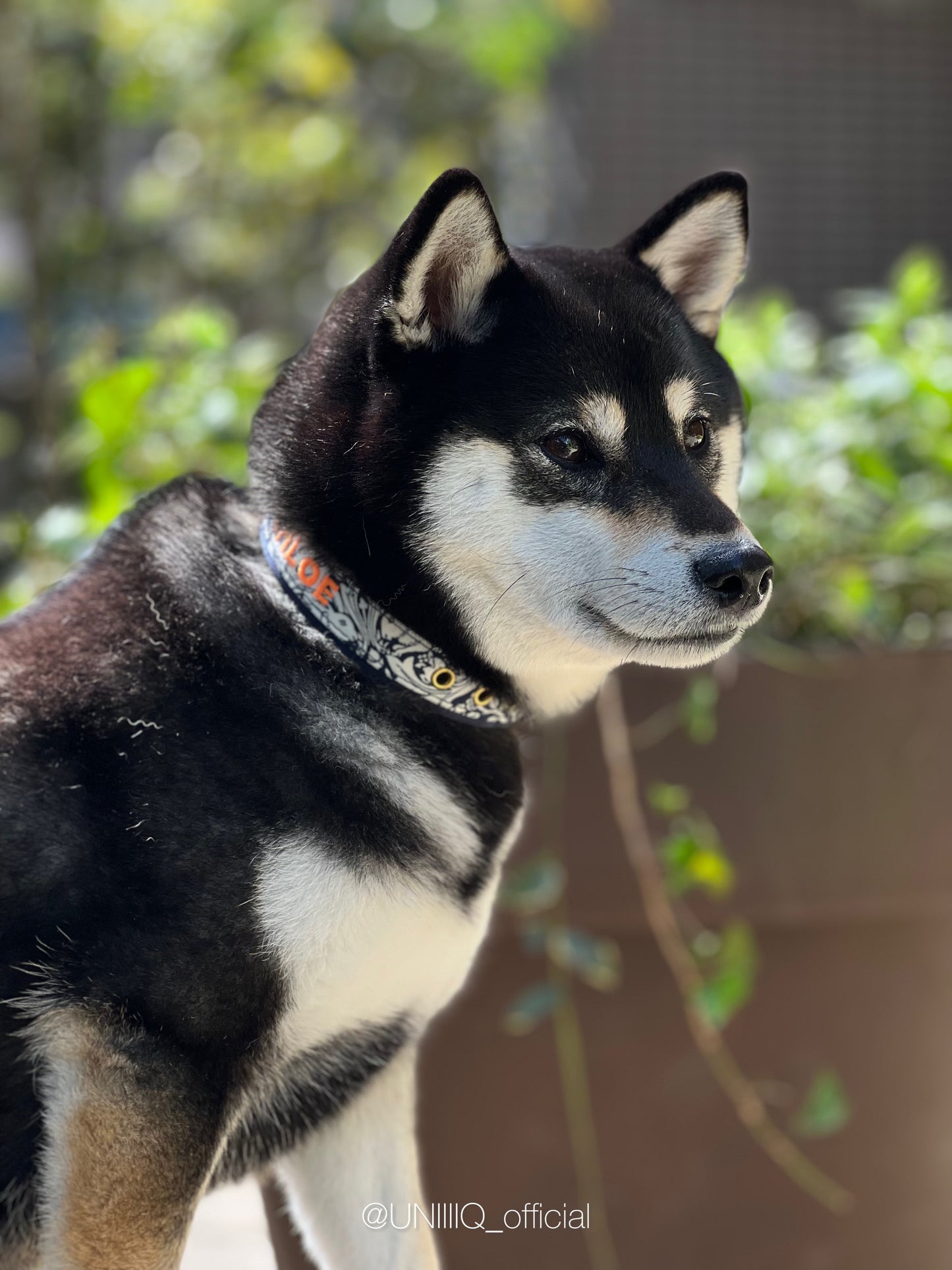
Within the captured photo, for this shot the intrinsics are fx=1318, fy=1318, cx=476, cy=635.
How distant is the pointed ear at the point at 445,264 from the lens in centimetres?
127

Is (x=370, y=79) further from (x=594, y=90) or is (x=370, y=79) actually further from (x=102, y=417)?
(x=102, y=417)

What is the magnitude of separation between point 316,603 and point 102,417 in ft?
2.97

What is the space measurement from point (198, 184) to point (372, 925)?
179 inches

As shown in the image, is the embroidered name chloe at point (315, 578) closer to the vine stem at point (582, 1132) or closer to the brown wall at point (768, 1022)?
the brown wall at point (768, 1022)

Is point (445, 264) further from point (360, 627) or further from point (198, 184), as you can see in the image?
point (198, 184)

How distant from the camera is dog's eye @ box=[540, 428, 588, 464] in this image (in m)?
1.36

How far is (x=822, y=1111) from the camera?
6.04ft

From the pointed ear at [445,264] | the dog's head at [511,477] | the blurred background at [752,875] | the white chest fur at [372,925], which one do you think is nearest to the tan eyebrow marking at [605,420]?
the dog's head at [511,477]

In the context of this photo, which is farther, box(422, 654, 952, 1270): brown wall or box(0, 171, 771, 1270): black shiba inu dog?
box(422, 654, 952, 1270): brown wall

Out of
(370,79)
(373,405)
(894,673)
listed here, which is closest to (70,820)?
(373,405)

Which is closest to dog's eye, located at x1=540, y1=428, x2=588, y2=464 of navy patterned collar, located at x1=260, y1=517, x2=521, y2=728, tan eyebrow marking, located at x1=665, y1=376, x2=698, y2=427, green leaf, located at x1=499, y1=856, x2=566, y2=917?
tan eyebrow marking, located at x1=665, y1=376, x2=698, y2=427

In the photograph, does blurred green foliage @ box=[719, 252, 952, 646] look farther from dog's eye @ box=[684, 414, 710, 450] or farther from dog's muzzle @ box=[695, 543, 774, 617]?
dog's muzzle @ box=[695, 543, 774, 617]

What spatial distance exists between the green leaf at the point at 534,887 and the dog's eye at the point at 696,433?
677 millimetres

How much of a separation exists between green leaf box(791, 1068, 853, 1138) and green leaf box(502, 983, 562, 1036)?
15.0 inches
